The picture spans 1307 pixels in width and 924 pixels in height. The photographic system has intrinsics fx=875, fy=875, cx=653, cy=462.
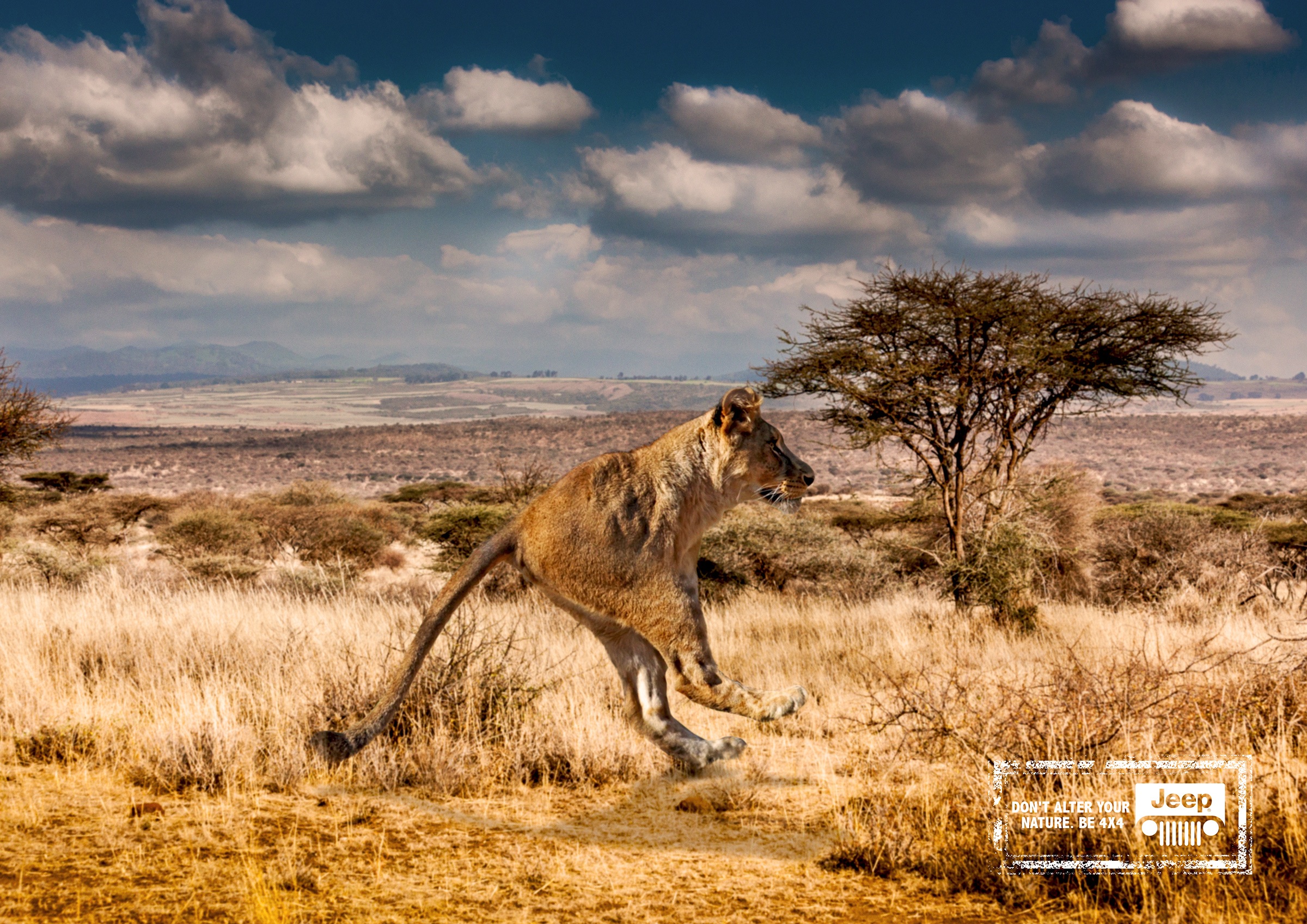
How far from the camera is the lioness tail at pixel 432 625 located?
443cm

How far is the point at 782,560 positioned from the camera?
18812 mm

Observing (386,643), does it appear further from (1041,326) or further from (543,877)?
(1041,326)

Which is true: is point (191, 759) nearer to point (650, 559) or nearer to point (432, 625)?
point (432, 625)

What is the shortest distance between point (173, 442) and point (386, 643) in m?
111

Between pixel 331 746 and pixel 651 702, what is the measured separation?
1.73m

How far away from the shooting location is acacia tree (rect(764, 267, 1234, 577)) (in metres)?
13.6

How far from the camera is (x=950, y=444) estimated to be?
1373 cm

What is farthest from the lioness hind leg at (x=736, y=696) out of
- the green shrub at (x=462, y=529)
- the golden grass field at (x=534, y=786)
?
the green shrub at (x=462, y=529)

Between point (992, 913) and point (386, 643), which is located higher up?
point (386, 643)

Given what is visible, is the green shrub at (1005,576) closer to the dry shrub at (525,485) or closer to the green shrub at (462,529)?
the dry shrub at (525,485)

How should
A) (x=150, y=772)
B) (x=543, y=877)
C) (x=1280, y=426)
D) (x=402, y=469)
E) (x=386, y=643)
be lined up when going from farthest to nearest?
(x=1280, y=426) → (x=402, y=469) → (x=386, y=643) → (x=150, y=772) → (x=543, y=877)

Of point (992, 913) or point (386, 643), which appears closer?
point (992, 913)

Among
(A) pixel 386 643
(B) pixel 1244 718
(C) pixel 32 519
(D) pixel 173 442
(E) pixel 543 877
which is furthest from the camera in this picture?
(D) pixel 173 442

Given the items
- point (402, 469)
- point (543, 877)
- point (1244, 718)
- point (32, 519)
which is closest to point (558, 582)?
point (543, 877)
